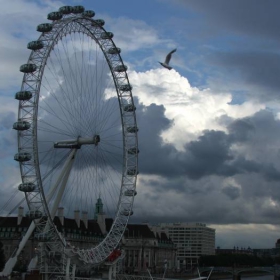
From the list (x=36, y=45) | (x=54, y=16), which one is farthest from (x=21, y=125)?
(x=54, y=16)

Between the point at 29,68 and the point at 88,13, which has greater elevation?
the point at 88,13

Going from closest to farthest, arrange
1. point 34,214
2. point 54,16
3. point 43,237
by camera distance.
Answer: point 34,214
point 43,237
point 54,16

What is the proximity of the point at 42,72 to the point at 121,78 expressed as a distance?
12118 millimetres

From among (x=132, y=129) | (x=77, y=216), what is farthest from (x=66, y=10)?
(x=77, y=216)

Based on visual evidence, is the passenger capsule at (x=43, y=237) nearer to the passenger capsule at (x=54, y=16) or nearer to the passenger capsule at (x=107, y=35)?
the passenger capsule at (x=54, y=16)

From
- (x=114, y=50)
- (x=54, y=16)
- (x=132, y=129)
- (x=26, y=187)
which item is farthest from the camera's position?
(x=132, y=129)

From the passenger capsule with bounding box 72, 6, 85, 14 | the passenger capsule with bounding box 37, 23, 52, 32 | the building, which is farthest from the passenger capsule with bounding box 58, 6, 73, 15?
the building

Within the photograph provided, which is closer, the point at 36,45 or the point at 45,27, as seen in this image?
the point at 36,45

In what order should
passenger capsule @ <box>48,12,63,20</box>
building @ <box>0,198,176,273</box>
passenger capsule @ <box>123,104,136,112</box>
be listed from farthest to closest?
building @ <box>0,198,176,273</box> → passenger capsule @ <box>123,104,136,112</box> → passenger capsule @ <box>48,12,63,20</box>

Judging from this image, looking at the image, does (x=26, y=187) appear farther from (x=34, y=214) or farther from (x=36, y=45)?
(x=36, y=45)

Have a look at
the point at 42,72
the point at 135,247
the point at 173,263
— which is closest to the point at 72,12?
the point at 42,72

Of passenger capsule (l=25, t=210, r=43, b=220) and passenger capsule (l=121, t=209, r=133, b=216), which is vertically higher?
passenger capsule (l=121, t=209, r=133, b=216)

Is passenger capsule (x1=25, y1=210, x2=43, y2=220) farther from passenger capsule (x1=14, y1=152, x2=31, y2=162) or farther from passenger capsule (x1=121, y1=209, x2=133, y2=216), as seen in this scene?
passenger capsule (x1=121, y1=209, x2=133, y2=216)

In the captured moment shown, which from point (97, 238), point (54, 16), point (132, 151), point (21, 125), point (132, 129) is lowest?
point (97, 238)
